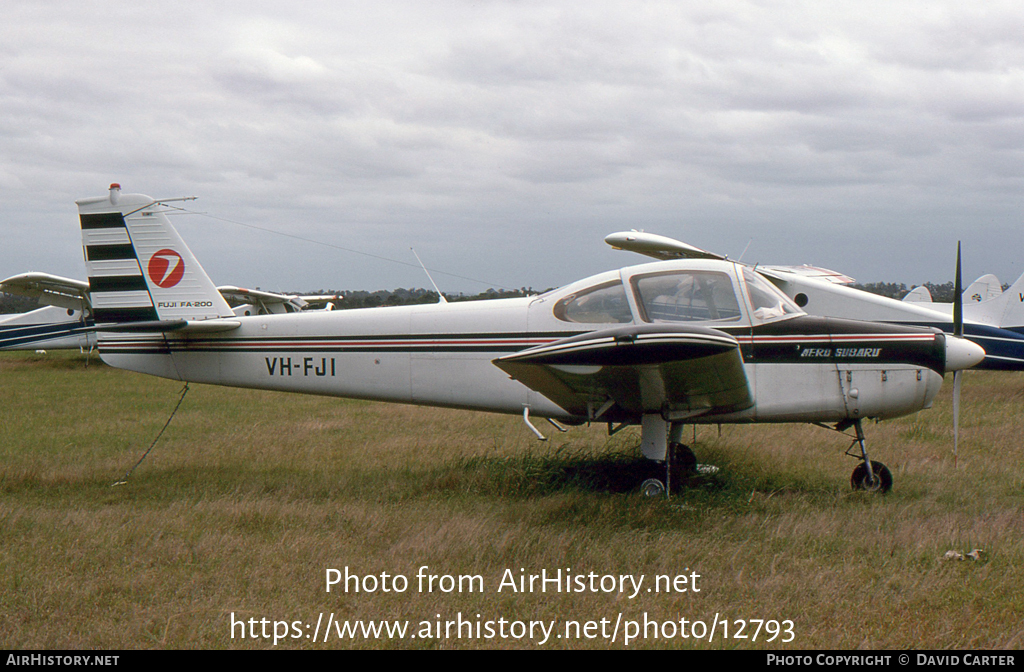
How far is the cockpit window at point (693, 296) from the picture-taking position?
5.65 meters

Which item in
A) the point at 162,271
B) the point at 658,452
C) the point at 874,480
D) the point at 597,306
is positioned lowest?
the point at 874,480

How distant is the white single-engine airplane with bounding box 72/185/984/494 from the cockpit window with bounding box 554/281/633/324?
0.04ft

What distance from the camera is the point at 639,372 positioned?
5.02 metres

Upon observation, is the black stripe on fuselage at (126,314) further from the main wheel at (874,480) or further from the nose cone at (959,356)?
the nose cone at (959,356)

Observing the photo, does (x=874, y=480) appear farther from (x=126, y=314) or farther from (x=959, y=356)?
(x=126, y=314)

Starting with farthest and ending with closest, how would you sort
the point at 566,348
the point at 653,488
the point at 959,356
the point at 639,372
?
the point at 653,488 → the point at 959,356 → the point at 639,372 → the point at 566,348

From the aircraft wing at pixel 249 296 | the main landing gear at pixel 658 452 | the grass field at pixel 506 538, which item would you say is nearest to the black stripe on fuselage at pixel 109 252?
the grass field at pixel 506 538

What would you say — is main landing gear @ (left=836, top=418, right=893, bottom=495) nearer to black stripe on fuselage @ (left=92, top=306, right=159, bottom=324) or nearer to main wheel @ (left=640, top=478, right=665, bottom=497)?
main wheel @ (left=640, top=478, right=665, bottom=497)

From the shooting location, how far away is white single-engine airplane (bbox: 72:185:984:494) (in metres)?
5.13

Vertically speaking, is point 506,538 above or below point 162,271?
below

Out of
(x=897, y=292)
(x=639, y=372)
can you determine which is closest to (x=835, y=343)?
(x=639, y=372)

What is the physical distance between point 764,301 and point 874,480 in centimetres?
180

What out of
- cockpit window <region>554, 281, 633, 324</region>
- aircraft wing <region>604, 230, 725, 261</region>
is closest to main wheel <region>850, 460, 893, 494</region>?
cockpit window <region>554, 281, 633, 324</region>

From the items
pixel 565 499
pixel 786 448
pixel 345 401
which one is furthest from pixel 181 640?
pixel 345 401
